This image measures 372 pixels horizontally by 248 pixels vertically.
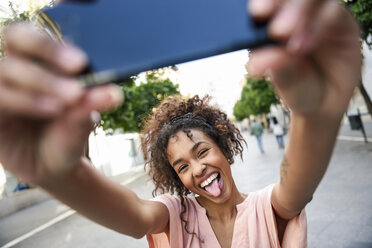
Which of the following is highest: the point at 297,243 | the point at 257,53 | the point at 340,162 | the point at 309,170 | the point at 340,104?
the point at 257,53

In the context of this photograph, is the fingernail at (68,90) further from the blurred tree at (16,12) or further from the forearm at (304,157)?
the blurred tree at (16,12)

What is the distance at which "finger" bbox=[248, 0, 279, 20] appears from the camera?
0.62 meters

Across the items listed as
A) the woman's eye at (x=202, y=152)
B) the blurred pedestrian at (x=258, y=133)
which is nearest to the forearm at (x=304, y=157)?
the woman's eye at (x=202, y=152)

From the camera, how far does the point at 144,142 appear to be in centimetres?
236

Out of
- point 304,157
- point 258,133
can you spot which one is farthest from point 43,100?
point 258,133

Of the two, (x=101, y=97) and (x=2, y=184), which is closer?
(x=101, y=97)

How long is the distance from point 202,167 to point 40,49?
4.39 ft

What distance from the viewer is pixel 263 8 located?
2.04 ft

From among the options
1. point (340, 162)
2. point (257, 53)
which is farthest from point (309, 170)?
point (340, 162)

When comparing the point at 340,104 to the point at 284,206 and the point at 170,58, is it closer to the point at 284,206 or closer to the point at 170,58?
the point at 170,58

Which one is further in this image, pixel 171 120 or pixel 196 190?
pixel 171 120

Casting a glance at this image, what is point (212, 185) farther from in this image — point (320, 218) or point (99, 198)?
point (320, 218)

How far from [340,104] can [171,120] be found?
144 cm

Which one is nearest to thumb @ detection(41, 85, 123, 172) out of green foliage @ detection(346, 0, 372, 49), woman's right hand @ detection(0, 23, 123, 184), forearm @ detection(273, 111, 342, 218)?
woman's right hand @ detection(0, 23, 123, 184)
